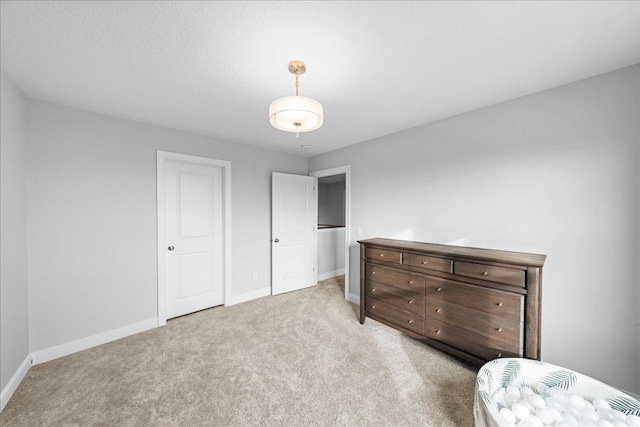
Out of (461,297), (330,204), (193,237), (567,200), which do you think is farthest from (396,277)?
(330,204)

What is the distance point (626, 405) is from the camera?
1.33 meters

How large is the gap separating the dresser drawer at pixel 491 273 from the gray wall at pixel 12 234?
3.49 m

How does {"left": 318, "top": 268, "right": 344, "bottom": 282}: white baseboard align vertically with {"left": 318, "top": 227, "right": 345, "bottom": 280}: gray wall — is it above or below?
below

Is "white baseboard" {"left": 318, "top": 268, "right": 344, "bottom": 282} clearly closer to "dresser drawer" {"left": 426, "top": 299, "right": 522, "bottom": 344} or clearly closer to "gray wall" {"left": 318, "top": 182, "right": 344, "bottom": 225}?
"gray wall" {"left": 318, "top": 182, "right": 344, "bottom": 225}

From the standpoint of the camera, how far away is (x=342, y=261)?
5121mm

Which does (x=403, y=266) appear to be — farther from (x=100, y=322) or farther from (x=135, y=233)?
(x=100, y=322)

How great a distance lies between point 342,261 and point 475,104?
3.62m

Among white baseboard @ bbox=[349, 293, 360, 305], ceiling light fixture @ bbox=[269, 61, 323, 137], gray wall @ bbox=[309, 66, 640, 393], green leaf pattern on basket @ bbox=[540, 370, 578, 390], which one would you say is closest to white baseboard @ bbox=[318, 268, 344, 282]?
white baseboard @ bbox=[349, 293, 360, 305]

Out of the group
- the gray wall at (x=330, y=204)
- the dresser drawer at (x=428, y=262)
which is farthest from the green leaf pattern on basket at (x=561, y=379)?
the gray wall at (x=330, y=204)

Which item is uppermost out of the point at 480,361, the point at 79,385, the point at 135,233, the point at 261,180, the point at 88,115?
the point at 88,115

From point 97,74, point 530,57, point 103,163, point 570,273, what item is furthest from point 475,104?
point 103,163

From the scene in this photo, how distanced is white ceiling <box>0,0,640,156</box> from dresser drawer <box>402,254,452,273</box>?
1.47 metres

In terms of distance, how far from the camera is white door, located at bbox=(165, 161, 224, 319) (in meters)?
3.04

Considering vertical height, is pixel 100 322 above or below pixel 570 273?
below
